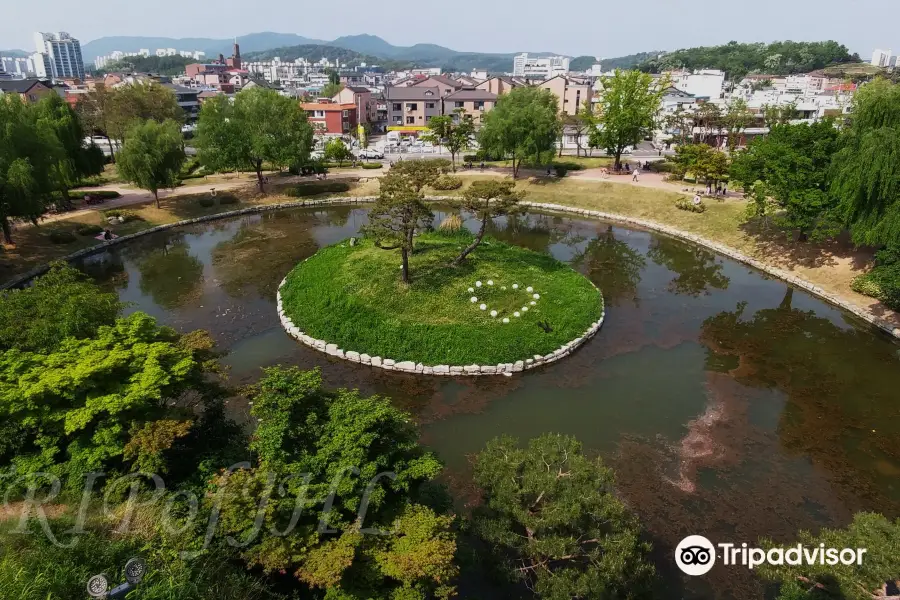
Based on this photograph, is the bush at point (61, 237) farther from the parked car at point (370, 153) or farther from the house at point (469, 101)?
the house at point (469, 101)

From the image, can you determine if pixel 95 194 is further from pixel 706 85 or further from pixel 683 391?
pixel 706 85

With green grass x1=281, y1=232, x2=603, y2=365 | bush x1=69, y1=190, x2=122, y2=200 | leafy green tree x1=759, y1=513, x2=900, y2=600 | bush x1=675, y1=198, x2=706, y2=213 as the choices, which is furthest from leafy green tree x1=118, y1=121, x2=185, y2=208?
leafy green tree x1=759, y1=513, x2=900, y2=600

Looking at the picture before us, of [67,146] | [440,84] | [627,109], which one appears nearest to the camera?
[67,146]

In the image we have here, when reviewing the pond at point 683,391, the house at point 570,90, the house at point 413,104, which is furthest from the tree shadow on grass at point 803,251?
the house at point 413,104

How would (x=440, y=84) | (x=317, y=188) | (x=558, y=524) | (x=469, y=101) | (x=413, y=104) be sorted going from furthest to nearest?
(x=440, y=84)
(x=413, y=104)
(x=469, y=101)
(x=317, y=188)
(x=558, y=524)

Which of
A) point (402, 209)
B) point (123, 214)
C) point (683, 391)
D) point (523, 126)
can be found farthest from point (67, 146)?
point (683, 391)
